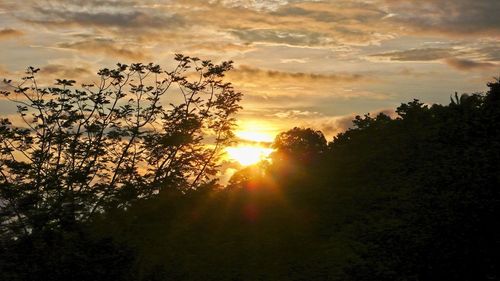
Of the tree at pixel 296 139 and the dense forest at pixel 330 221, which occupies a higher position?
the tree at pixel 296 139

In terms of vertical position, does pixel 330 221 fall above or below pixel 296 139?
below

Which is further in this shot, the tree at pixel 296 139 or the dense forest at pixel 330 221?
the tree at pixel 296 139

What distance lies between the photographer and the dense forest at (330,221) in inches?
492

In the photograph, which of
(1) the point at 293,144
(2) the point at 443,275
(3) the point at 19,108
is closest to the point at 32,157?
(3) the point at 19,108

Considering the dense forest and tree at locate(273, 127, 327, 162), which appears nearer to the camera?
the dense forest

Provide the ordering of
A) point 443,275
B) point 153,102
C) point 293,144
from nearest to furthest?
point 443,275
point 153,102
point 293,144

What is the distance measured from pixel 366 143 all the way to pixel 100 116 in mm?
15089

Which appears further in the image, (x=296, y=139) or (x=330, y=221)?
(x=296, y=139)

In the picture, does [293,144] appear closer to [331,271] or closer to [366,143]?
[366,143]

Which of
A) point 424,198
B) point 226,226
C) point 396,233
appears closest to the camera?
point 396,233

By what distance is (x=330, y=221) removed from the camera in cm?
1454

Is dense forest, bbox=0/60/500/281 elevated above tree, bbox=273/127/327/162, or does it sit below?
below

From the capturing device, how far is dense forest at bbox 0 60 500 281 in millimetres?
12484

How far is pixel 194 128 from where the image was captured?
1208 inches
